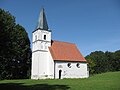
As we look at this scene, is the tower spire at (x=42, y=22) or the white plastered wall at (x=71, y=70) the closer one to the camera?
the white plastered wall at (x=71, y=70)

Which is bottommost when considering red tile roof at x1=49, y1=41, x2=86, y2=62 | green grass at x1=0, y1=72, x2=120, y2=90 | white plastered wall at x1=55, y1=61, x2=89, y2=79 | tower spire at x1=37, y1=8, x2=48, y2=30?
green grass at x1=0, y1=72, x2=120, y2=90

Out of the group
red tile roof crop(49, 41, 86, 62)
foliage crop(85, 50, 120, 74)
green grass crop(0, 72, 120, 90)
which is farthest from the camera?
foliage crop(85, 50, 120, 74)

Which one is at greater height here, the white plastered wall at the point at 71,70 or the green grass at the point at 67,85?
the white plastered wall at the point at 71,70

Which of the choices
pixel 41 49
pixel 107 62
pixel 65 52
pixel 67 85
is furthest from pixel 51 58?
pixel 107 62

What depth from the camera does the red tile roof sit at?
4597 cm

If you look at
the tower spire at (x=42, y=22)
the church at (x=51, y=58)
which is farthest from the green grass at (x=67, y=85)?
the tower spire at (x=42, y=22)

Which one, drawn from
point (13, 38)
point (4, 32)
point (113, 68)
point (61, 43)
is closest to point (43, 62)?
point (61, 43)

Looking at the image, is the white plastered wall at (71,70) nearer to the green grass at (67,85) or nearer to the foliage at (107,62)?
the green grass at (67,85)

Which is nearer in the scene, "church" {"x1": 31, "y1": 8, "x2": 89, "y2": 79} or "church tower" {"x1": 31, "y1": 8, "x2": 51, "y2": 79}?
"church" {"x1": 31, "y1": 8, "x2": 89, "y2": 79}

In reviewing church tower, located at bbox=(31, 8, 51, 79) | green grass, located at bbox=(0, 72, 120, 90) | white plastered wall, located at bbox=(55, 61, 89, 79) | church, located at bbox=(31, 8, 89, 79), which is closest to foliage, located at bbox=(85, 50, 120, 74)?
white plastered wall, located at bbox=(55, 61, 89, 79)

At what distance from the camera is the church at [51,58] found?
1756 inches

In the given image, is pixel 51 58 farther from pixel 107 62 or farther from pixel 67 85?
pixel 107 62

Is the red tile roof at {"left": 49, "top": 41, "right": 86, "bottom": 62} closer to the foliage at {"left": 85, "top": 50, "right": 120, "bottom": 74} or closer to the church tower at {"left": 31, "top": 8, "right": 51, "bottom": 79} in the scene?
the church tower at {"left": 31, "top": 8, "right": 51, "bottom": 79}

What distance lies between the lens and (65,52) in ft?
159
